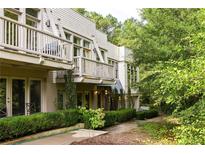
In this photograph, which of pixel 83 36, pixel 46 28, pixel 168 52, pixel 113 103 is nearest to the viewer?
pixel 168 52

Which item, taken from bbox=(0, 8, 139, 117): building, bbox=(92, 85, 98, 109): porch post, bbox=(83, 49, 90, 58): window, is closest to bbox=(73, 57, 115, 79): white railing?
bbox=(0, 8, 139, 117): building

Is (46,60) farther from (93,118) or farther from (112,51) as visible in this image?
(112,51)

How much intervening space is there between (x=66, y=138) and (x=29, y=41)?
10.1ft

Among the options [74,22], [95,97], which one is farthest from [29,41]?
[95,97]

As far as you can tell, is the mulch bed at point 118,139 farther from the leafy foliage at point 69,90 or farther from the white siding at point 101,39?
the white siding at point 101,39

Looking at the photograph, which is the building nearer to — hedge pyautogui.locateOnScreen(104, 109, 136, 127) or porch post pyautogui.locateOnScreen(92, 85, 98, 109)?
porch post pyautogui.locateOnScreen(92, 85, 98, 109)

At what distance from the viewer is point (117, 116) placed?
43.3ft

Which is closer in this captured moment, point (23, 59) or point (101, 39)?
point (23, 59)

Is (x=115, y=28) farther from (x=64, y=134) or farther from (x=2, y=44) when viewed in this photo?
(x=2, y=44)

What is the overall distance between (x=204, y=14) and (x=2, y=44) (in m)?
4.73

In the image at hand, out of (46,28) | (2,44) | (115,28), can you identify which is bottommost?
(2,44)

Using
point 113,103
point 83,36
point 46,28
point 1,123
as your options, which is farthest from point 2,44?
point 113,103

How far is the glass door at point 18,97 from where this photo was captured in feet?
30.1
